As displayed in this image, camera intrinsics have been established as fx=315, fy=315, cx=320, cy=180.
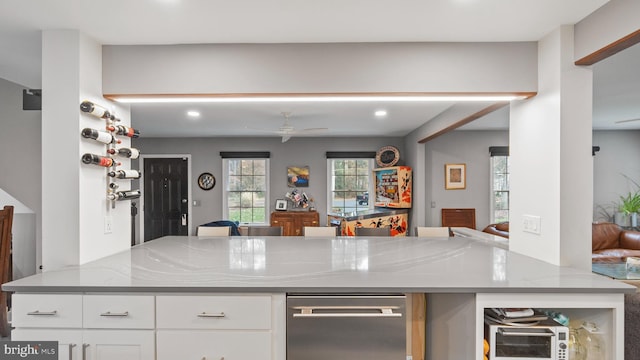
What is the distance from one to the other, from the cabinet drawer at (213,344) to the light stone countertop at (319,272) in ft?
0.78

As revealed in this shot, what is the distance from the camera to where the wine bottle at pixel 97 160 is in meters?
2.01

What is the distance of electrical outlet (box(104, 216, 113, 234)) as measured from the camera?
2.25 m

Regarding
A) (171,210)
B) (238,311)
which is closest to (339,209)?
(171,210)

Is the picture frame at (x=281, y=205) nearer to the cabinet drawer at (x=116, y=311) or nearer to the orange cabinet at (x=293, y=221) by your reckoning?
the orange cabinet at (x=293, y=221)

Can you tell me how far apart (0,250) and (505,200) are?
24.2 feet

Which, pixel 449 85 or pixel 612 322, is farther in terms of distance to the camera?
pixel 449 85

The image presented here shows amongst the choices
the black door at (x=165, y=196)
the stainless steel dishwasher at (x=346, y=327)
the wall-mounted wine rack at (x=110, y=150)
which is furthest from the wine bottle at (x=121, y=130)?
the black door at (x=165, y=196)

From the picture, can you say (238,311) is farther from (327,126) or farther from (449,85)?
(327,126)

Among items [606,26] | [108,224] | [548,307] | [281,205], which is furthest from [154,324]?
[281,205]

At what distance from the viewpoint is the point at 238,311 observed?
5.30ft

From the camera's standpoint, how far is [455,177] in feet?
20.5

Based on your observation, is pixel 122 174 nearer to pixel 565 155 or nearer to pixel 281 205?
pixel 565 155

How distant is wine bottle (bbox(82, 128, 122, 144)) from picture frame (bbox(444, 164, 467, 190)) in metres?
5.63

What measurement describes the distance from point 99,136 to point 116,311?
116 centimetres
